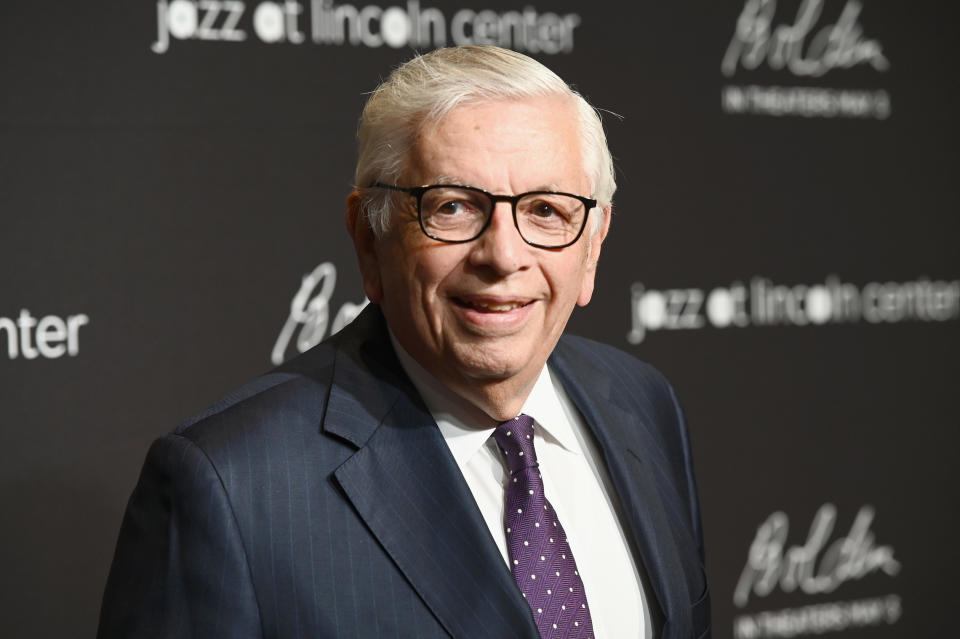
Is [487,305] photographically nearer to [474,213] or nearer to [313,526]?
[474,213]

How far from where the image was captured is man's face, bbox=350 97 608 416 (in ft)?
4.17

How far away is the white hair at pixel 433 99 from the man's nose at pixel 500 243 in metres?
0.14

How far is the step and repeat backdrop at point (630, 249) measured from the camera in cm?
212

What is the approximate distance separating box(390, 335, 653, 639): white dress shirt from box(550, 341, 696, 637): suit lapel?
0.02m

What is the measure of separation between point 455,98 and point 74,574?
147 centimetres

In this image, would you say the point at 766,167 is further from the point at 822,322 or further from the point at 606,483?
the point at 606,483

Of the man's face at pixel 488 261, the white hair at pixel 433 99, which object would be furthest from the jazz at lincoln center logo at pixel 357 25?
the man's face at pixel 488 261

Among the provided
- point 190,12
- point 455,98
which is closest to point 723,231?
point 190,12
